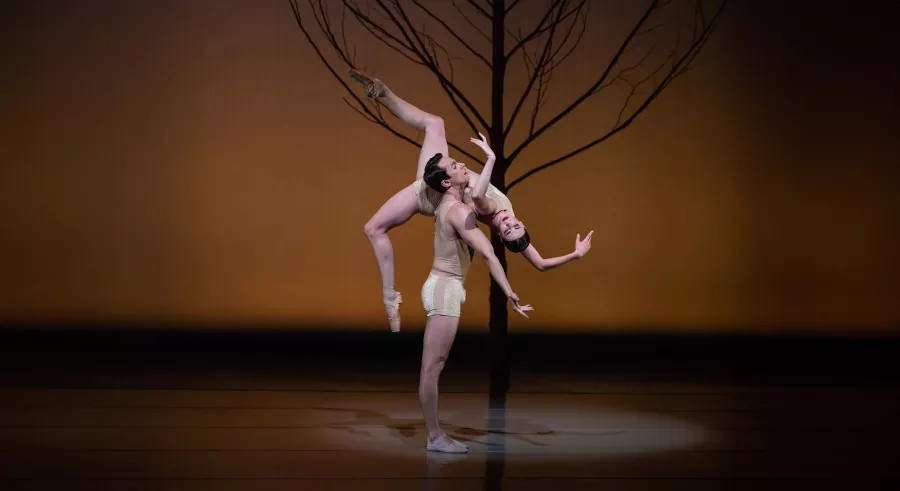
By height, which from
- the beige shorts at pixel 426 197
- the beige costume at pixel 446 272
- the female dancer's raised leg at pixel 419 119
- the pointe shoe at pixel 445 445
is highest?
the female dancer's raised leg at pixel 419 119

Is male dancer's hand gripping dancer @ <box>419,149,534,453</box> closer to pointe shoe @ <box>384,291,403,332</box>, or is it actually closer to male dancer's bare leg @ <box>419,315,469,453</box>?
male dancer's bare leg @ <box>419,315,469,453</box>

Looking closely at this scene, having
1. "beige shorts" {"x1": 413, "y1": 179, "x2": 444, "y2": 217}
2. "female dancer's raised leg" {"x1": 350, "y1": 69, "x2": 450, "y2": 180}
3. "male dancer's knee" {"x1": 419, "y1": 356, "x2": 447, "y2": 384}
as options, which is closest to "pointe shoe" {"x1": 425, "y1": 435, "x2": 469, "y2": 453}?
"male dancer's knee" {"x1": 419, "y1": 356, "x2": 447, "y2": 384}

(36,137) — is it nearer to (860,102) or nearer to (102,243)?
(102,243)

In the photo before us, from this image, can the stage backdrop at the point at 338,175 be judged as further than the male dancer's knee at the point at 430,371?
Yes

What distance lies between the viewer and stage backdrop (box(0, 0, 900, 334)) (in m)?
8.31

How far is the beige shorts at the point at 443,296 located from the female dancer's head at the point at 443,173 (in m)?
0.39

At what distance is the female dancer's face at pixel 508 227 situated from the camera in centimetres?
467

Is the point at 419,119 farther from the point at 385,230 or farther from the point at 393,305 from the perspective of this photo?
the point at 393,305

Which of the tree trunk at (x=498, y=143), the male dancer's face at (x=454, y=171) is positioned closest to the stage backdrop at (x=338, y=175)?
the tree trunk at (x=498, y=143)

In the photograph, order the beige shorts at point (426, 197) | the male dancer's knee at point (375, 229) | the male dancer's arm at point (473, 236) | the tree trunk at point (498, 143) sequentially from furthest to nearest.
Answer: the tree trunk at point (498, 143), the male dancer's knee at point (375, 229), the beige shorts at point (426, 197), the male dancer's arm at point (473, 236)

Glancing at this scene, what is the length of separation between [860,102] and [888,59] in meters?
0.39

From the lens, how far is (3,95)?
27.5ft

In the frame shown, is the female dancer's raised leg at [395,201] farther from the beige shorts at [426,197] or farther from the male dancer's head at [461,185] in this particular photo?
the male dancer's head at [461,185]

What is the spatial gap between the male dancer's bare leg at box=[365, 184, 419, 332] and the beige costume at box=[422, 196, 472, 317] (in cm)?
22
